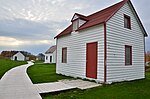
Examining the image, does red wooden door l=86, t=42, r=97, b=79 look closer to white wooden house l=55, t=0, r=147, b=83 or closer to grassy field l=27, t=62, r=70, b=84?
white wooden house l=55, t=0, r=147, b=83

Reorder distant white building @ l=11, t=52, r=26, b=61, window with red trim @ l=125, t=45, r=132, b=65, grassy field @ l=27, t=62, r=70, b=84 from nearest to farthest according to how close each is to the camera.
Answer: grassy field @ l=27, t=62, r=70, b=84 → window with red trim @ l=125, t=45, r=132, b=65 → distant white building @ l=11, t=52, r=26, b=61

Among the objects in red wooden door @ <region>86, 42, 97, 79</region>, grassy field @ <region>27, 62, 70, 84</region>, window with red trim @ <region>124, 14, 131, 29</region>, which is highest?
window with red trim @ <region>124, 14, 131, 29</region>

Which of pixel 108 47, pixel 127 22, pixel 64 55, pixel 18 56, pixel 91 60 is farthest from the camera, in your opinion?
pixel 18 56

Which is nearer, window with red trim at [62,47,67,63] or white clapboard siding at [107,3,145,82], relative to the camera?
white clapboard siding at [107,3,145,82]

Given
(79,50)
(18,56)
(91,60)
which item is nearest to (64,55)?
(79,50)

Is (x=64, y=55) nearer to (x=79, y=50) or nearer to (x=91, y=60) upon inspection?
(x=79, y=50)

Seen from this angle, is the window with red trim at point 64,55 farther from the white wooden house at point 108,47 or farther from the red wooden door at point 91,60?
the red wooden door at point 91,60

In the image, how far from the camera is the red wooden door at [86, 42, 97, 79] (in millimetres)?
10367

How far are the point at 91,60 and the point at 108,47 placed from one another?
164 cm

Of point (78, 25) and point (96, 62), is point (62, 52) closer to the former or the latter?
point (78, 25)

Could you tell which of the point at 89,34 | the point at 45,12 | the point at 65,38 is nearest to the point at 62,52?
the point at 65,38

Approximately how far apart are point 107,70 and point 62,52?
6270mm

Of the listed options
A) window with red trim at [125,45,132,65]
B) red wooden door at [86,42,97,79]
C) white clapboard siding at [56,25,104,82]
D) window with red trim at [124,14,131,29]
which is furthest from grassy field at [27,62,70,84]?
window with red trim at [124,14,131,29]

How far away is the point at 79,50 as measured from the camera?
39.9 ft
